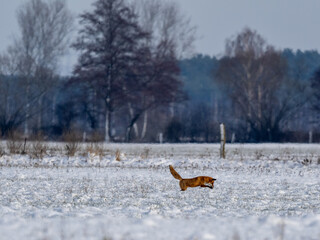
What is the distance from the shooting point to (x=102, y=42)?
153 feet

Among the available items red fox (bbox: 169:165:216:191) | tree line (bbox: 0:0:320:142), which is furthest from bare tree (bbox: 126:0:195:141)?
red fox (bbox: 169:165:216:191)

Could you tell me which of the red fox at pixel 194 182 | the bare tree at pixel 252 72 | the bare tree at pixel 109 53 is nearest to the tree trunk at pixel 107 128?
the bare tree at pixel 109 53

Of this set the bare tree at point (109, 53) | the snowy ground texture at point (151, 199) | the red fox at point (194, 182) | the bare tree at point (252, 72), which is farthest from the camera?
the bare tree at point (252, 72)

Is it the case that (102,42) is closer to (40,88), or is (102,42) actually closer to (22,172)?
(40,88)

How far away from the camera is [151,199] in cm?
1160

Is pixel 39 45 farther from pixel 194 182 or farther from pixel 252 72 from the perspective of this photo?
pixel 194 182

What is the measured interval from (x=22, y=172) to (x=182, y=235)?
1315 cm

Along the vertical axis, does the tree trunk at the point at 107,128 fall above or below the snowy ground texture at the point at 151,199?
above

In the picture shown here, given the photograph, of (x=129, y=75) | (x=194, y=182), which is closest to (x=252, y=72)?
(x=129, y=75)

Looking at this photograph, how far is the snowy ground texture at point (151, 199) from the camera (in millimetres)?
6484

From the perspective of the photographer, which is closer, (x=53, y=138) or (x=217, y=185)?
(x=217, y=185)

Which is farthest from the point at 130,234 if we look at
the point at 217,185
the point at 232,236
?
the point at 217,185

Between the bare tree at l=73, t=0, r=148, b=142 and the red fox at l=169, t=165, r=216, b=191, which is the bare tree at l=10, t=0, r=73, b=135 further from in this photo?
the red fox at l=169, t=165, r=216, b=191

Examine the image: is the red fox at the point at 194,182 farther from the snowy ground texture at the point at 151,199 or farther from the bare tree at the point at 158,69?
the bare tree at the point at 158,69
